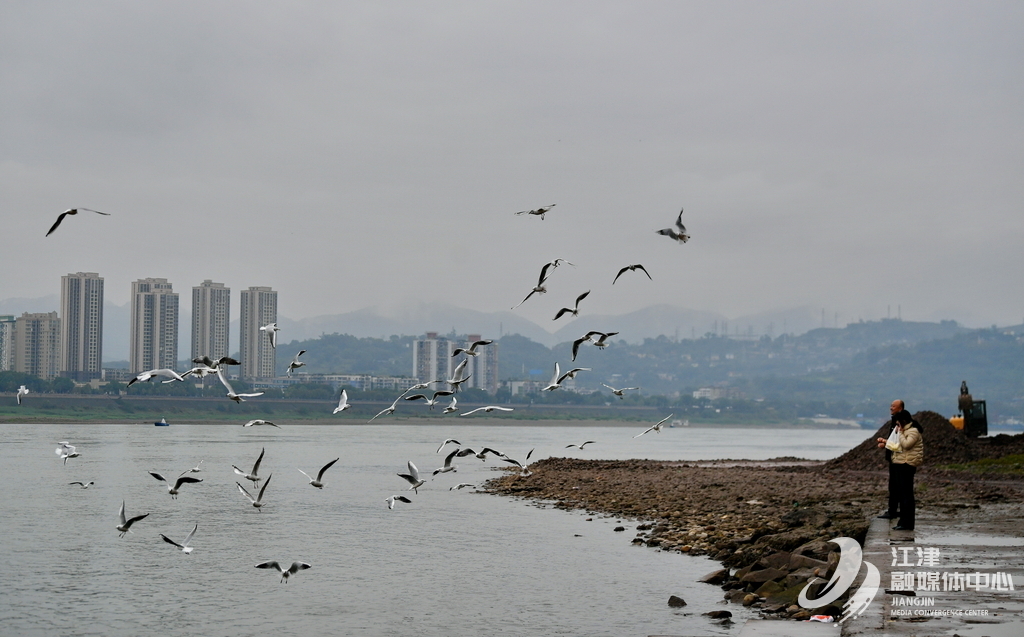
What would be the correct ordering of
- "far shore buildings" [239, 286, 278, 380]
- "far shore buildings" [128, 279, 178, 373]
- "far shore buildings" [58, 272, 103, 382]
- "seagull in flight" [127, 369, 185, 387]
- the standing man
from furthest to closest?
"far shore buildings" [128, 279, 178, 373] < "far shore buildings" [58, 272, 103, 382] < "far shore buildings" [239, 286, 278, 380] < the standing man < "seagull in flight" [127, 369, 185, 387]

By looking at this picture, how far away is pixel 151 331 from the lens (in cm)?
18962

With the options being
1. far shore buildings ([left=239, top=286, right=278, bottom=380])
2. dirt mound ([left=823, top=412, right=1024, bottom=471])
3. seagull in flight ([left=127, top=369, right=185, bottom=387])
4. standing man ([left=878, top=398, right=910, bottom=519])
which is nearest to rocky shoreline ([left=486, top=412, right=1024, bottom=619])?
dirt mound ([left=823, top=412, right=1024, bottom=471])

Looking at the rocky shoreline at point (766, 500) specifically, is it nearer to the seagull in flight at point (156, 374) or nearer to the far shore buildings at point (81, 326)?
the seagull in flight at point (156, 374)

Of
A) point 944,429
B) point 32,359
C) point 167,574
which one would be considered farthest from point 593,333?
point 32,359

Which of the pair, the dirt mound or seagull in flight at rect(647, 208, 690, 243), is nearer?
seagull in flight at rect(647, 208, 690, 243)

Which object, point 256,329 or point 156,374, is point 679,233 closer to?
point 156,374

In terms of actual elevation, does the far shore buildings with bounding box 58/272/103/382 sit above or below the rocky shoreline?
above

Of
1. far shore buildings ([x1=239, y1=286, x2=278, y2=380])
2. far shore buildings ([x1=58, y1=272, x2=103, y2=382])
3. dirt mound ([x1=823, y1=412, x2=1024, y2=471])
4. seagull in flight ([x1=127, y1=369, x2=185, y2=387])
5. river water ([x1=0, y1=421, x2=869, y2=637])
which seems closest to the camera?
seagull in flight ([x1=127, y1=369, x2=185, y2=387])

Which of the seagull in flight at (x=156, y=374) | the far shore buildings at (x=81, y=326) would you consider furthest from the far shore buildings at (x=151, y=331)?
the seagull in flight at (x=156, y=374)

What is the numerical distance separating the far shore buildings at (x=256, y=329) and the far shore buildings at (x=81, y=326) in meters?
31.0

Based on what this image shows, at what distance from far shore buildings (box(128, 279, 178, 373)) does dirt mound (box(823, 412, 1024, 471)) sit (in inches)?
6528

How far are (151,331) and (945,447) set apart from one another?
175 m

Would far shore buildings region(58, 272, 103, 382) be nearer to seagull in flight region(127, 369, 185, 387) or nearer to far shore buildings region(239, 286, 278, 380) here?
far shore buildings region(239, 286, 278, 380)

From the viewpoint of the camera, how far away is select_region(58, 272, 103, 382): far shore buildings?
181 metres
